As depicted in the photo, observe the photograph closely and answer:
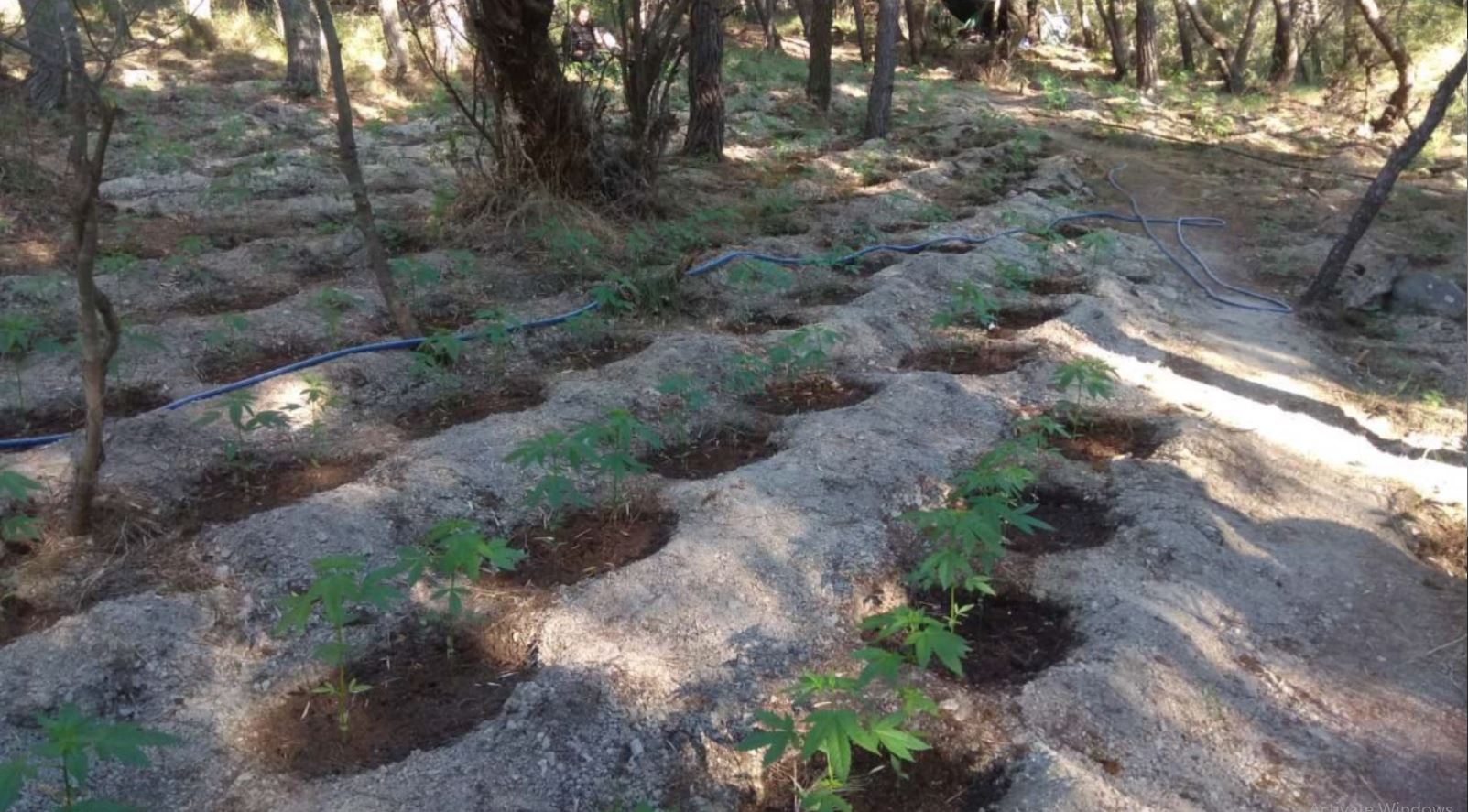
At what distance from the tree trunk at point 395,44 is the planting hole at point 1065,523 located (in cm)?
1167

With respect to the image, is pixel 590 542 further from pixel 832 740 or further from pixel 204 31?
pixel 204 31

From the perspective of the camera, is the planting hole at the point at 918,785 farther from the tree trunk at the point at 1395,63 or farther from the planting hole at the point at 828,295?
the tree trunk at the point at 1395,63

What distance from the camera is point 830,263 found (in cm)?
612

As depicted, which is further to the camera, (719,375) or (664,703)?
(719,375)

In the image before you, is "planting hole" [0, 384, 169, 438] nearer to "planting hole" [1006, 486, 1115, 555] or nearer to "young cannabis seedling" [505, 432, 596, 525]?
"young cannabis seedling" [505, 432, 596, 525]

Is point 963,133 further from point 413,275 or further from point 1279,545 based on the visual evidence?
point 1279,545

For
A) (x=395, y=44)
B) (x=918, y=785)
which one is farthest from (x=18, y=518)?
(x=395, y=44)

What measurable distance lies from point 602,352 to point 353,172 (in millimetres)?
1344

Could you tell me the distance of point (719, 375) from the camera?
4469mm

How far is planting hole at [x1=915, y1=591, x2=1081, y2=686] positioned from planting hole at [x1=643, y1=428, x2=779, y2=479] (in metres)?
1.02

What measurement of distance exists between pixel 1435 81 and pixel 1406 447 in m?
12.5

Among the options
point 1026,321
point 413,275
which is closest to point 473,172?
point 413,275

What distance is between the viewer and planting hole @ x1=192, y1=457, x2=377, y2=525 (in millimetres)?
3342

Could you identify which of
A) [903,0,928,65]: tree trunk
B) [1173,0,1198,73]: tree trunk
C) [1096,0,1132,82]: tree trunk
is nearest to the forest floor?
[1096,0,1132,82]: tree trunk
